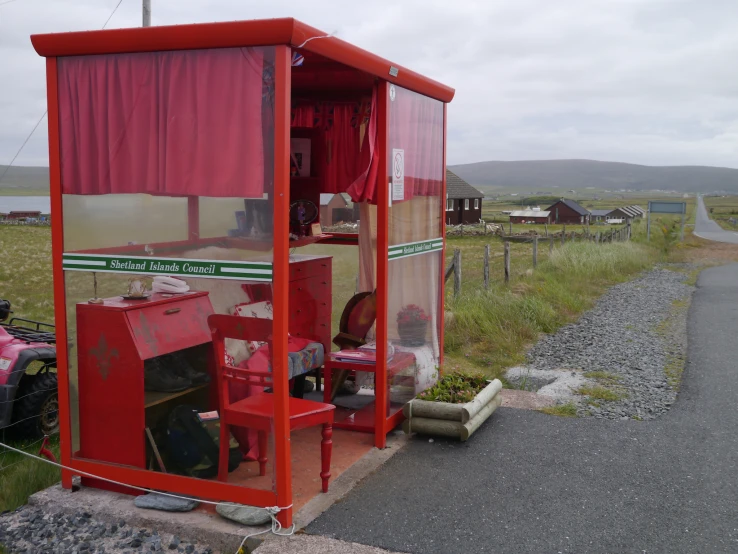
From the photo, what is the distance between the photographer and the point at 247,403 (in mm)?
4777

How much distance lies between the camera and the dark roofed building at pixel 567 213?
77250mm

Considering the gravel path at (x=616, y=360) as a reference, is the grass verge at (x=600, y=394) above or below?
above

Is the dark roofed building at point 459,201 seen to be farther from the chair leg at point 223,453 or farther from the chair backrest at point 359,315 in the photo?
the chair leg at point 223,453

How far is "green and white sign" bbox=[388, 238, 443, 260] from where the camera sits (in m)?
6.03

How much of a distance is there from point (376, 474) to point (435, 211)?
2605 mm

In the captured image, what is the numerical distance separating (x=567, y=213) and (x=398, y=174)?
75.4 meters

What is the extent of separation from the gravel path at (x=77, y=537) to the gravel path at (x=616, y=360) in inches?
164

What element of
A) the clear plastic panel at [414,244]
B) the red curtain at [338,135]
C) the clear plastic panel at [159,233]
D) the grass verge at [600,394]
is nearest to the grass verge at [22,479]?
the clear plastic panel at [159,233]

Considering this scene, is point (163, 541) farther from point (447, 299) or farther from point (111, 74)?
point (447, 299)

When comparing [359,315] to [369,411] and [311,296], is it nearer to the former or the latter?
[311,296]

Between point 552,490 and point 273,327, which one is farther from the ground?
point 273,327

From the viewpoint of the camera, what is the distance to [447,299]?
12.3 m

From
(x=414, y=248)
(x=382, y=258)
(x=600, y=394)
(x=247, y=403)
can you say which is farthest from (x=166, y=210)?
(x=600, y=394)

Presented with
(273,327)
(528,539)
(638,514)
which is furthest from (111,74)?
(638,514)
